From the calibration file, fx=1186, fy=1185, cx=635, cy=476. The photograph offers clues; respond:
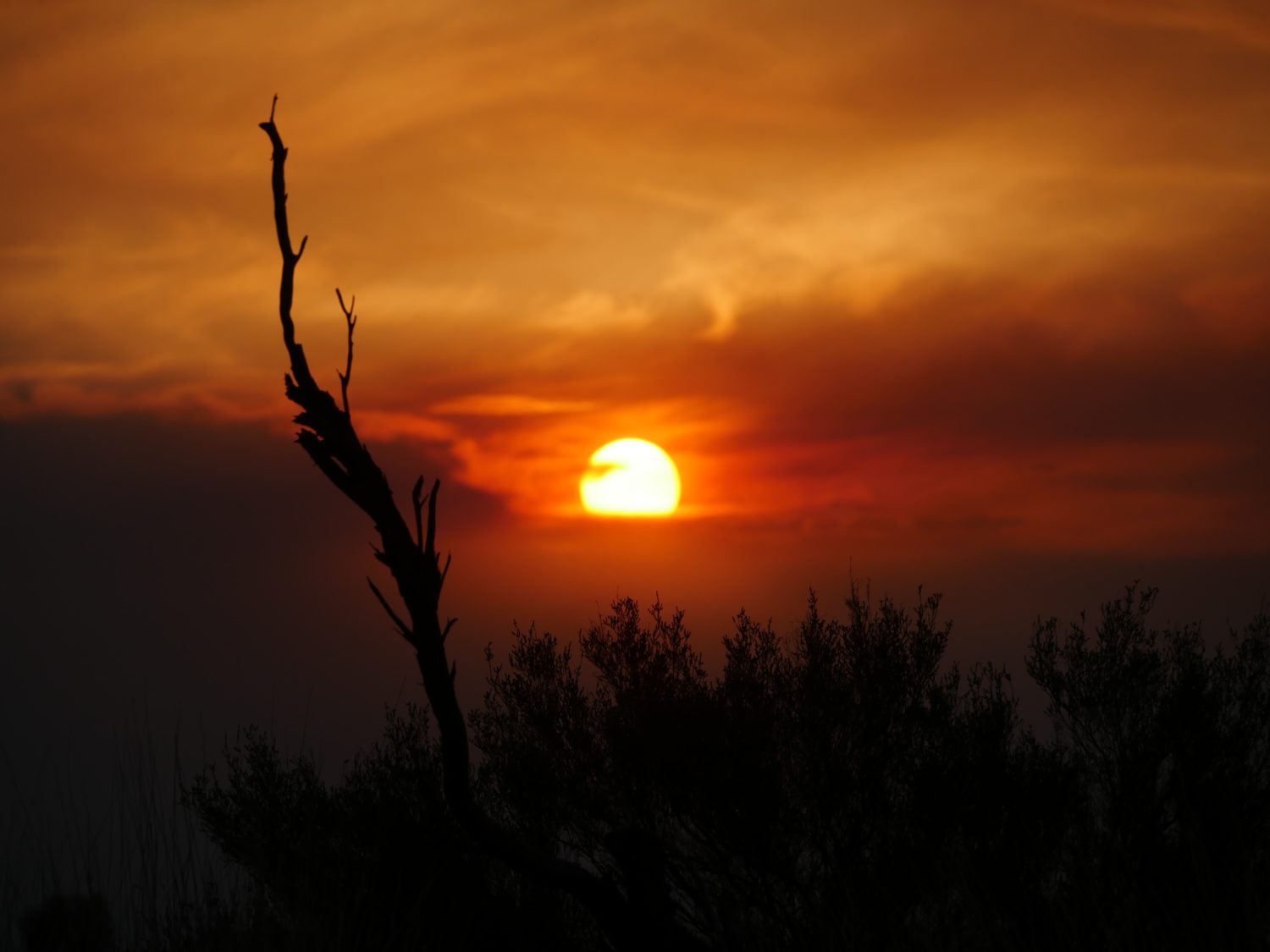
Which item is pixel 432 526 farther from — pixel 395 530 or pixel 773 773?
pixel 773 773

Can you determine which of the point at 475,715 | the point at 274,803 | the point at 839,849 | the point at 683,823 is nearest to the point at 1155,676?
the point at 839,849

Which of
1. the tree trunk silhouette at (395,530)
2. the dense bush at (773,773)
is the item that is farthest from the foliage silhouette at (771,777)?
the tree trunk silhouette at (395,530)

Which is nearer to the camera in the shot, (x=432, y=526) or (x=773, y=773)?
(x=432, y=526)

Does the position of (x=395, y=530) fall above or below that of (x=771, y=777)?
above

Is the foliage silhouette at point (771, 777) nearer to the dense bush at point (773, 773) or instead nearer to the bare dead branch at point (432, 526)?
the dense bush at point (773, 773)

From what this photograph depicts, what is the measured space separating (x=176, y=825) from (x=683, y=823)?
8.82 metres

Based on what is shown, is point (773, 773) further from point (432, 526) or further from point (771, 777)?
point (432, 526)

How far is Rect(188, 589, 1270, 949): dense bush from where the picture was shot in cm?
1450

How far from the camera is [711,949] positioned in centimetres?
876

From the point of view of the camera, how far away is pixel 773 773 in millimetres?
15508

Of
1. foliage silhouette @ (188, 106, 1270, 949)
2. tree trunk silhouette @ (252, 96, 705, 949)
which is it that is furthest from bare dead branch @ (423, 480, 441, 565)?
foliage silhouette @ (188, 106, 1270, 949)

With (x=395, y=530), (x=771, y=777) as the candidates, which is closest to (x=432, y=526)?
(x=395, y=530)

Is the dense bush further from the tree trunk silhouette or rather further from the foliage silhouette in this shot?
the tree trunk silhouette

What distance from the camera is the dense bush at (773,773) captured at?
14500 mm
